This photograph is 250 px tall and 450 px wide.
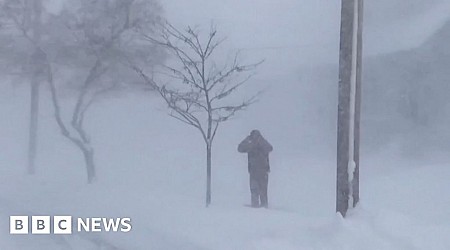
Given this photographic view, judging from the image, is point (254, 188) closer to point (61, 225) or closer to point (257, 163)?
point (257, 163)

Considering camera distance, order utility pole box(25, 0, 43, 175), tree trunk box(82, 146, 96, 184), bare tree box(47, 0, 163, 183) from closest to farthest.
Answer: utility pole box(25, 0, 43, 175) < tree trunk box(82, 146, 96, 184) < bare tree box(47, 0, 163, 183)

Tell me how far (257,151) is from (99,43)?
4.48m

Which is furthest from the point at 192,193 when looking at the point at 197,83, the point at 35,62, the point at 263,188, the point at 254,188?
the point at 35,62

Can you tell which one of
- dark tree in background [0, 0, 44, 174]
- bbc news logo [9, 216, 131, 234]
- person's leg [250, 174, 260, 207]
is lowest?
bbc news logo [9, 216, 131, 234]

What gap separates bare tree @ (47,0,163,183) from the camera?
15805 millimetres

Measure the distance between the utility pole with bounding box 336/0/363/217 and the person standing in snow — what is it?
3.33 metres

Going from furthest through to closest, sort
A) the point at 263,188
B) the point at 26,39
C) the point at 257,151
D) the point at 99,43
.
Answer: the point at 99,43, the point at 26,39, the point at 263,188, the point at 257,151

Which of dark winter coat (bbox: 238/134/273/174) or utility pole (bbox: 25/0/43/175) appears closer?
dark winter coat (bbox: 238/134/273/174)

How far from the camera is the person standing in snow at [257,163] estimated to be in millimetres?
13258

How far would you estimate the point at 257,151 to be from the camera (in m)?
13.4

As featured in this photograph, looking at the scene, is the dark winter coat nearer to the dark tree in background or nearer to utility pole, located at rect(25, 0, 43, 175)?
the dark tree in background

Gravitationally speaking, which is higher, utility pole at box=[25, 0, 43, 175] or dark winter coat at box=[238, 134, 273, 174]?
utility pole at box=[25, 0, 43, 175]

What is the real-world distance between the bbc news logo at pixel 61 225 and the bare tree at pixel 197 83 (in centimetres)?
293

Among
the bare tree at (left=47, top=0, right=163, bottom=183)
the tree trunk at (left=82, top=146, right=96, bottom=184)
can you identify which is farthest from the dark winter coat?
the tree trunk at (left=82, top=146, right=96, bottom=184)
